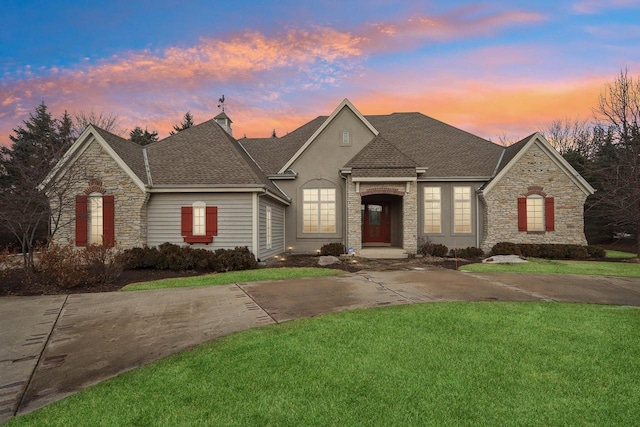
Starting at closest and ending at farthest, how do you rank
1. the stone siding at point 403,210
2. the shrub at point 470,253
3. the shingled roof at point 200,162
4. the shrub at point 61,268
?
the shrub at point 61,268
the shingled roof at point 200,162
the stone siding at point 403,210
the shrub at point 470,253

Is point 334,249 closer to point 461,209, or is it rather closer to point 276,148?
point 461,209

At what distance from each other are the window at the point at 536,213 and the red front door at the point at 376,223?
7.43m

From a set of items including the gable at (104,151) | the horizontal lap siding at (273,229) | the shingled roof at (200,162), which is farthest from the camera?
the horizontal lap siding at (273,229)

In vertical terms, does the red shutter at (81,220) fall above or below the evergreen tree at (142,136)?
below

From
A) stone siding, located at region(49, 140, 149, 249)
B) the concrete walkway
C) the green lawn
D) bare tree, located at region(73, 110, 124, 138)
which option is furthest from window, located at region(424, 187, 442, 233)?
bare tree, located at region(73, 110, 124, 138)

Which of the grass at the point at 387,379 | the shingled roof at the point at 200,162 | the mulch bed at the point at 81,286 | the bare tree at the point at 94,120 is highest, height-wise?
the bare tree at the point at 94,120

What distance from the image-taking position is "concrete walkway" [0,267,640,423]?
4.38 metres

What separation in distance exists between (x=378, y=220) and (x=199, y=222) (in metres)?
11.6

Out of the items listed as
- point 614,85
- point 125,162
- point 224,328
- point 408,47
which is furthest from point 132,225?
point 614,85

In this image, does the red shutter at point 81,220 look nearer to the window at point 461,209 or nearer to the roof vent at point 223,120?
the roof vent at point 223,120

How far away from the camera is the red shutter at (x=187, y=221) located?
1494cm

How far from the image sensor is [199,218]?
15062mm

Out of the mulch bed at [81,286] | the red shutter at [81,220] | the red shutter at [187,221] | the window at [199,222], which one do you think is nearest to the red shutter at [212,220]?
the window at [199,222]

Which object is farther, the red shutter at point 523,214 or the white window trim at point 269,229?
the red shutter at point 523,214
